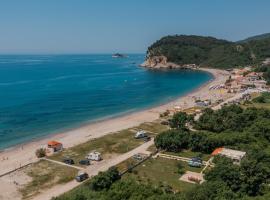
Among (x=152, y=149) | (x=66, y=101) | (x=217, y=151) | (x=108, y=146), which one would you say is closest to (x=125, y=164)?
(x=152, y=149)

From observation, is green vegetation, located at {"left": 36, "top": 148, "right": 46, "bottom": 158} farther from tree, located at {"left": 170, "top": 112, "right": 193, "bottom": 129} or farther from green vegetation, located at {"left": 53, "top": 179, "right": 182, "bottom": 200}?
tree, located at {"left": 170, "top": 112, "right": 193, "bottom": 129}

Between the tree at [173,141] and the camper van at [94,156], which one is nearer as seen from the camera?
the camper van at [94,156]

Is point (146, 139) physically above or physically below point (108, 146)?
above

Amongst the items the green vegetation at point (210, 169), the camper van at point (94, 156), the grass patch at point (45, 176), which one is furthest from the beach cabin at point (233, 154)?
the grass patch at point (45, 176)

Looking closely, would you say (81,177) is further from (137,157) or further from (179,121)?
(179,121)

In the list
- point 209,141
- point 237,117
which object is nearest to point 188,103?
point 237,117

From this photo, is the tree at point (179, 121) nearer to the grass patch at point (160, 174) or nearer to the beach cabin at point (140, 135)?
the beach cabin at point (140, 135)
